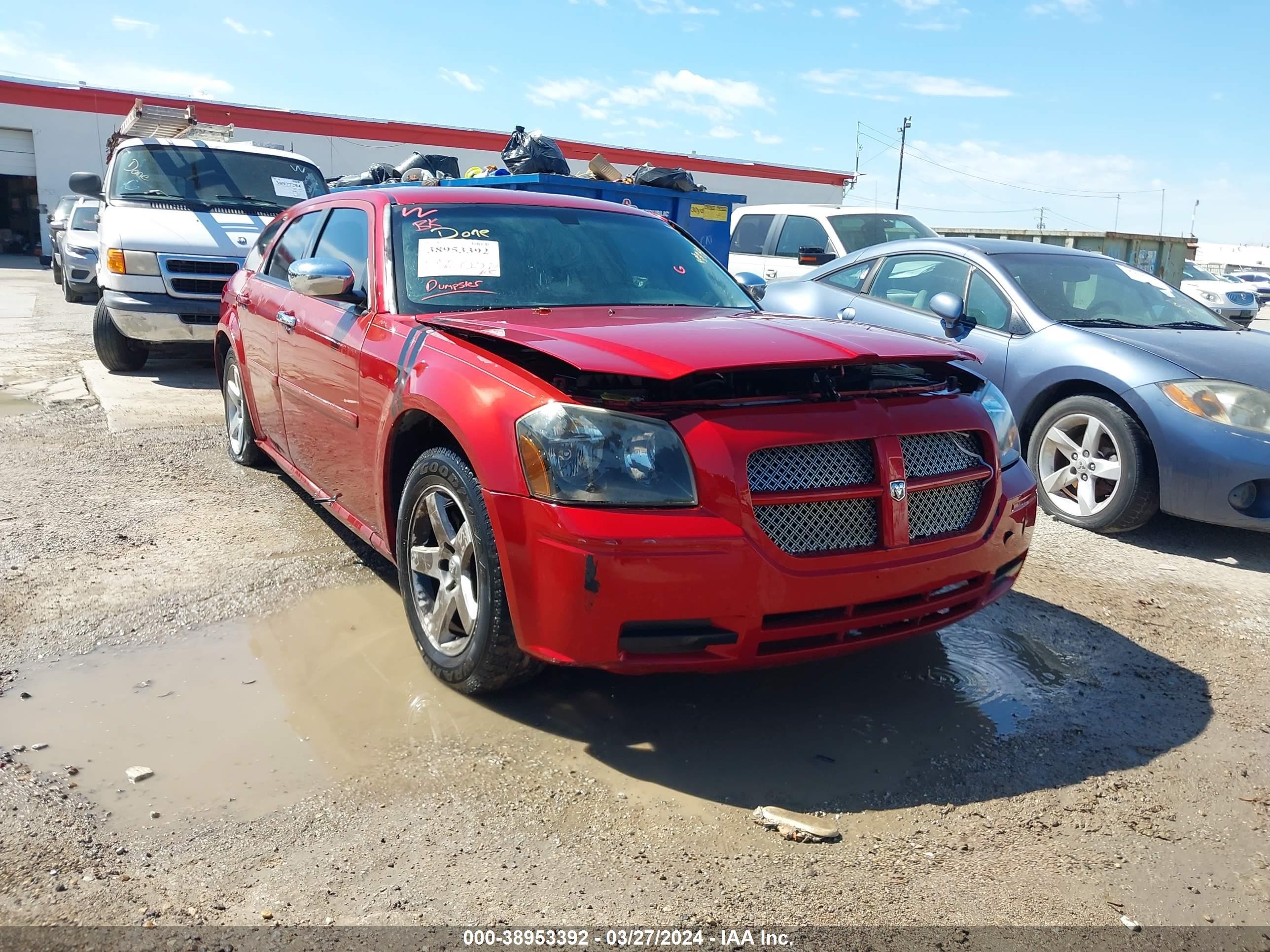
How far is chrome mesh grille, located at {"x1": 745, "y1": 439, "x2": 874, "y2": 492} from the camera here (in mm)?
2701

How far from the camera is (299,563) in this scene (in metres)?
4.39

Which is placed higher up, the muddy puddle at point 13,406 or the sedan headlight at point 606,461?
the sedan headlight at point 606,461

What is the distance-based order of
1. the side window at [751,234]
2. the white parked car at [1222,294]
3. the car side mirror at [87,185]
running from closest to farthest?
1. the car side mirror at [87,185]
2. the side window at [751,234]
3. the white parked car at [1222,294]

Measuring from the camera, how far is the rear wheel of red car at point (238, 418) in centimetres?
562

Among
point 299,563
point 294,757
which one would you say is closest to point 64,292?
point 299,563

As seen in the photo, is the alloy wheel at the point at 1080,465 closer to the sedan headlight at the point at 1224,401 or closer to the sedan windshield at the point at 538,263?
the sedan headlight at the point at 1224,401

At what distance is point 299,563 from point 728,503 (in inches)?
98.1

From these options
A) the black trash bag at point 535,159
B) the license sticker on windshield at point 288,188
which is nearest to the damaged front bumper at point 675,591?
the black trash bag at point 535,159

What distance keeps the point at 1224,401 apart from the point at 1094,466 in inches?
26.1

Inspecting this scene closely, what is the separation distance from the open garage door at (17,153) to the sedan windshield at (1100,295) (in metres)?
35.1

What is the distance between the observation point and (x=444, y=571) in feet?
10.5

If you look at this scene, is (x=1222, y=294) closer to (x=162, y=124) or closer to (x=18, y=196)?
(x=162, y=124)

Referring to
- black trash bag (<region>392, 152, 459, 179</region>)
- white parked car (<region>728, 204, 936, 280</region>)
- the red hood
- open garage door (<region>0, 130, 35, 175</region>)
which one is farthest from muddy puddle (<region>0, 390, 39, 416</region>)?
open garage door (<region>0, 130, 35, 175</region>)

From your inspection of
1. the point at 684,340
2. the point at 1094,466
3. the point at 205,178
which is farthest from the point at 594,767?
the point at 205,178
